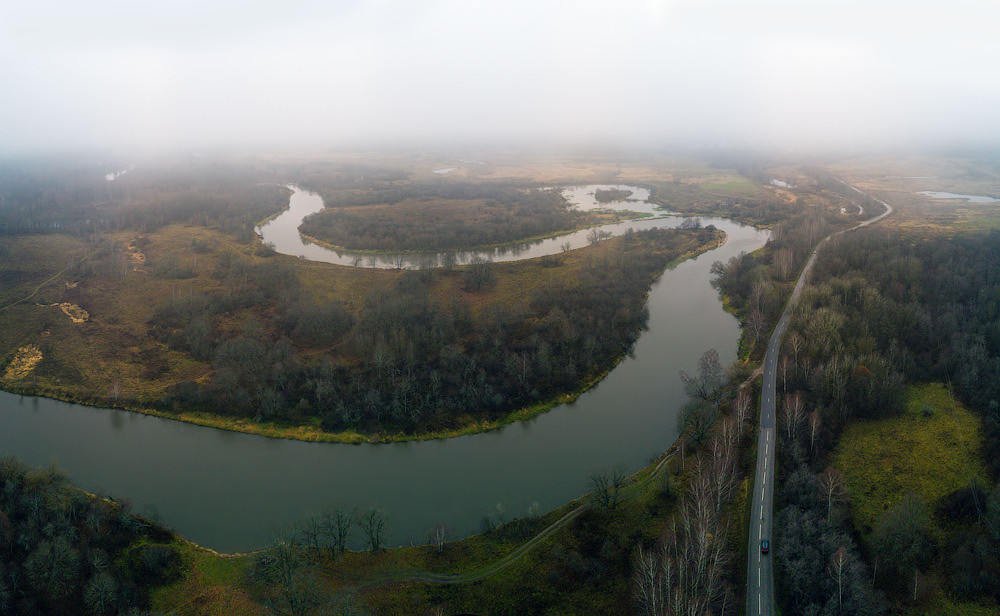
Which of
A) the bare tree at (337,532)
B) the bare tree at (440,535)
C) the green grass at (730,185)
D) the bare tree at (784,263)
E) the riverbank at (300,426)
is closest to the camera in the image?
the bare tree at (337,532)

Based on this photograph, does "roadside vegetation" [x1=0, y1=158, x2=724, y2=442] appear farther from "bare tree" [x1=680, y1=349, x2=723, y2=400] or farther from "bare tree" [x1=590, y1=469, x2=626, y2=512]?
"bare tree" [x1=590, y1=469, x2=626, y2=512]

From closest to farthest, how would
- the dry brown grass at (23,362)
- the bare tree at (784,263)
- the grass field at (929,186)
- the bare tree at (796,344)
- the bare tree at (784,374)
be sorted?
the bare tree at (784,374) → the bare tree at (796,344) → the dry brown grass at (23,362) → the bare tree at (784,263) → the grass field at (929,186)

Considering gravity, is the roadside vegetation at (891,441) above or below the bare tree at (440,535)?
above

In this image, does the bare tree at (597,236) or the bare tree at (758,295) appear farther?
the bare tree at (597,236)

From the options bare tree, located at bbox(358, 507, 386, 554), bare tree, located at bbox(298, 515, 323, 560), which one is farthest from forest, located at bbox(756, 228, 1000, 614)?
bare tree, located at bbox(298, 515, 323, 560)

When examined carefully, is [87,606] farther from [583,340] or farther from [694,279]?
[694,279]

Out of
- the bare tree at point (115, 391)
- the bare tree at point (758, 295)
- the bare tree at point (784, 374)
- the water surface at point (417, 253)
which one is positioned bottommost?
the bare tree at point (115, 391)

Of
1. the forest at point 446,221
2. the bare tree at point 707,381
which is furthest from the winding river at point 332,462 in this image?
the forest at point 446,221

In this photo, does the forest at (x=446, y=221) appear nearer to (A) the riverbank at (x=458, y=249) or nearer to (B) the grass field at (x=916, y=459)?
(A) the riverbank at (x=458, y=249)
